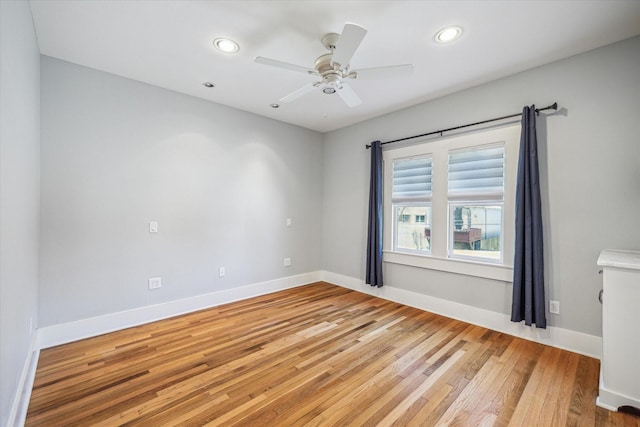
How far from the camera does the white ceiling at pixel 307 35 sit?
6.59 feet

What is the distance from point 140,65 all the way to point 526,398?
4.34 m

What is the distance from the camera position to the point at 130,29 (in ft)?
7.43

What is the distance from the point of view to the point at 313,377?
2170 millimetres

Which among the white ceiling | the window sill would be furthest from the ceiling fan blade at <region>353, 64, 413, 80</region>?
the window sill

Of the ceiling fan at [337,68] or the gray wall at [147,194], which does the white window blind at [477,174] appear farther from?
the gray wall at [147,194]

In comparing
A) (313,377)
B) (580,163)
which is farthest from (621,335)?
(313,377)

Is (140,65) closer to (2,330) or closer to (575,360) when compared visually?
(2,330)

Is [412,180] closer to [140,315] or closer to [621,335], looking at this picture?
[621,335]

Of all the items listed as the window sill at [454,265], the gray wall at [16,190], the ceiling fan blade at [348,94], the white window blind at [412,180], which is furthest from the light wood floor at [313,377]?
the ceiling fan blade at [348,94]

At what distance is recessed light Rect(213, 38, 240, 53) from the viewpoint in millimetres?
2412

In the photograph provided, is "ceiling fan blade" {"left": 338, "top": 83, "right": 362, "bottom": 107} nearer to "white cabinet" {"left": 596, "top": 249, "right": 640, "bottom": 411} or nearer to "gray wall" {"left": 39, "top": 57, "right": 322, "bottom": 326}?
"gray wall" {"left": 39, "top": 57, "right": 322, "bottom": 326}

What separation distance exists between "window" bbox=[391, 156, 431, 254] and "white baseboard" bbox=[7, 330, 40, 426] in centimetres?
382

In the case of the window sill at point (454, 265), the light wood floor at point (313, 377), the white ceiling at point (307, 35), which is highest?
the white ceiling at point (307, 35)

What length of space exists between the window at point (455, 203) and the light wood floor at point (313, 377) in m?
0.81
